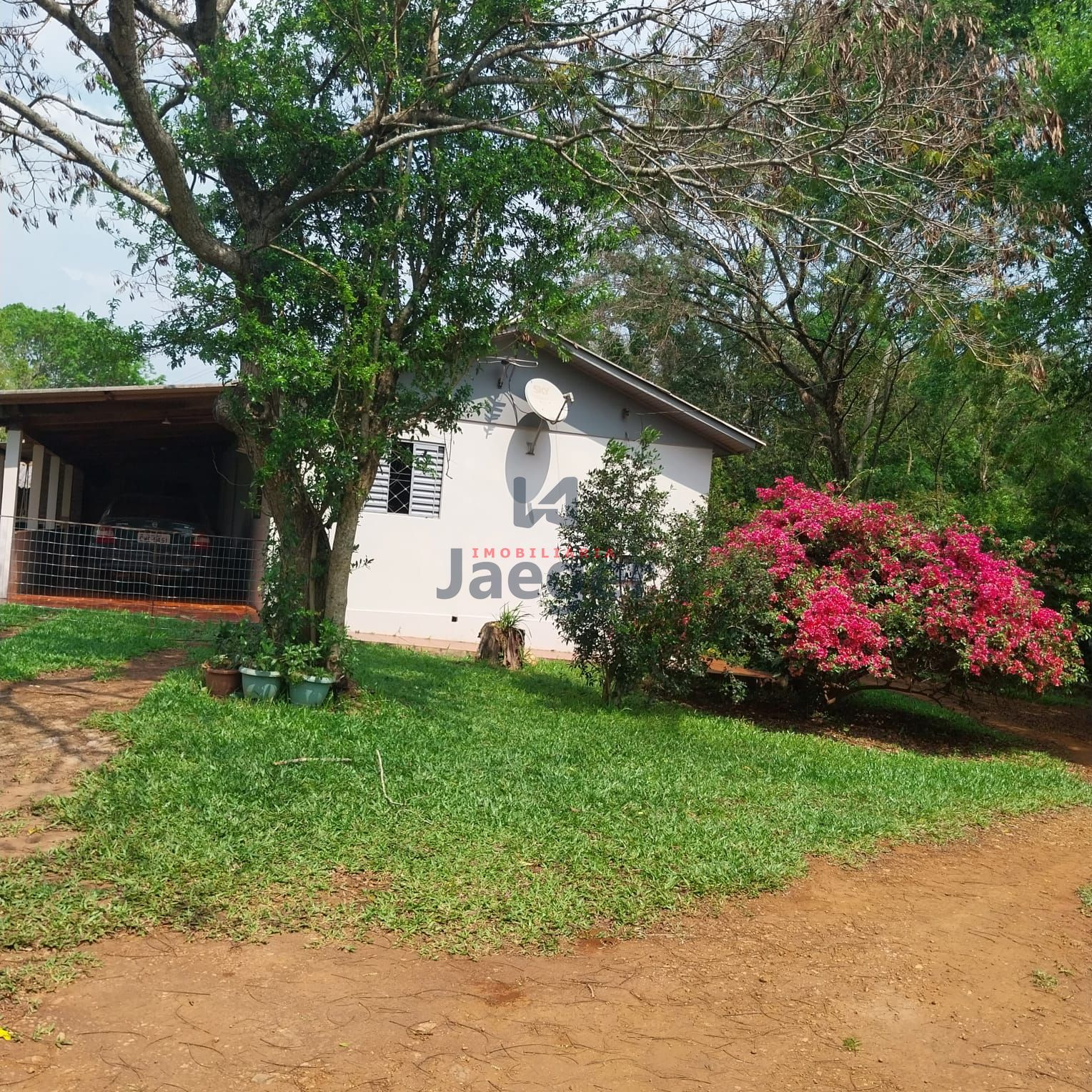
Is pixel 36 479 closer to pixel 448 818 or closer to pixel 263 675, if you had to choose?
pixel 263 675

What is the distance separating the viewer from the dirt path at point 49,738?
498 cm

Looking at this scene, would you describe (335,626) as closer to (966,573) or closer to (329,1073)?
(329,1073)

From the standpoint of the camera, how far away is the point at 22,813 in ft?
16.9

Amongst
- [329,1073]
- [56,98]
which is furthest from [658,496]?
[329,1073]

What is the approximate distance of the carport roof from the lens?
13.2 m

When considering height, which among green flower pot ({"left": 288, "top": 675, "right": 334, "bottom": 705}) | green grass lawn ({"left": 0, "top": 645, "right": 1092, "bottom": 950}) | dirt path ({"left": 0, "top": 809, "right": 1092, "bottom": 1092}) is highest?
green flower pot ({"left": 288, "top": 675, "right": 334, "bottom": 705})

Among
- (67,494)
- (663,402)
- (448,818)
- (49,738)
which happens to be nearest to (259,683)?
(49,738)

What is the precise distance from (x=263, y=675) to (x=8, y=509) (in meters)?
7.58

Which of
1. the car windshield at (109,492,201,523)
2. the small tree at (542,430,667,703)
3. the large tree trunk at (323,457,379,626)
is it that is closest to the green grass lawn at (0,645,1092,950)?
the large tree trunk at (323,457,379,626)

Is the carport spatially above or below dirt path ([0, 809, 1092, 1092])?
above

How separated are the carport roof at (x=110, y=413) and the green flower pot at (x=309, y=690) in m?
5.11

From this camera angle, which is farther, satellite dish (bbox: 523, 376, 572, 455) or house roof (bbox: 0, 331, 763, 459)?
satellite dish (bbox: 523, 376, 572, 455)

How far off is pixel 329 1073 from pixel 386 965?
2.57 feet

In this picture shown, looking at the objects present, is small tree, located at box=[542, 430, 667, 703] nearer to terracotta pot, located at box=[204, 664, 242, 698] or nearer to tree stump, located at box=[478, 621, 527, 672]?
tree stump, located at box=[478, 621, 527, 672]
